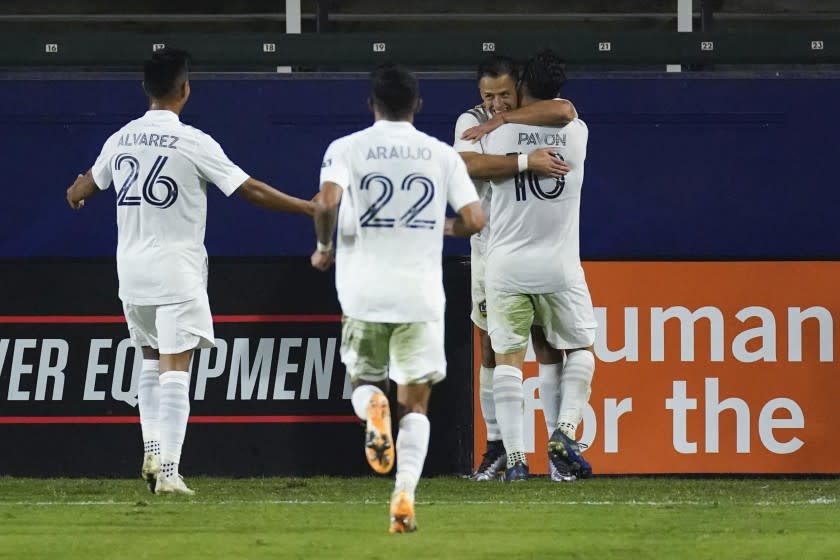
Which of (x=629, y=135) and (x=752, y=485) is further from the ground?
(x=629, y=135)

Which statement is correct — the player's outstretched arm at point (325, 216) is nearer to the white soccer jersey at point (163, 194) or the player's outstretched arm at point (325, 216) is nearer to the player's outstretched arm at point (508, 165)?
the white soccer jersey at point (163, 194)

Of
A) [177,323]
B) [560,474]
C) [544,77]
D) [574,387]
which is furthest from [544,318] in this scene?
[177,323]

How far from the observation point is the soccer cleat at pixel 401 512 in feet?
17.4

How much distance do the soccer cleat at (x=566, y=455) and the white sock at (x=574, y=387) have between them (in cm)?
4

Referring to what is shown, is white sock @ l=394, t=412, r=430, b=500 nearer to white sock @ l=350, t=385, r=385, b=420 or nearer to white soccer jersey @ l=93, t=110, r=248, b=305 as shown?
white sock @ l=350, t=385, r=385, b=420

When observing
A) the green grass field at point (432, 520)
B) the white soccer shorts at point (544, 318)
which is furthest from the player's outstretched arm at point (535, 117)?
the green grass field at point (432, 520)

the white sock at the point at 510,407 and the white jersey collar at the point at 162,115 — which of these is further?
the white sock at the point at 510,407

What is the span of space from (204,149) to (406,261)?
1.71m

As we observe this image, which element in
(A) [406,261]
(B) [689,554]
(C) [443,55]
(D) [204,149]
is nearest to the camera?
(B) [689,554]

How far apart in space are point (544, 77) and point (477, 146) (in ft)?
1.52

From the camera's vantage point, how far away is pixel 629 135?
10641mm

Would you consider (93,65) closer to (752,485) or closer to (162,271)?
(162,271)

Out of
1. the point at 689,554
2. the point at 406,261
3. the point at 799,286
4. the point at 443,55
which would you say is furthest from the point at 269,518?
the point at 443,55

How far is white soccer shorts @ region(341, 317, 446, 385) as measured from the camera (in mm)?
5559
